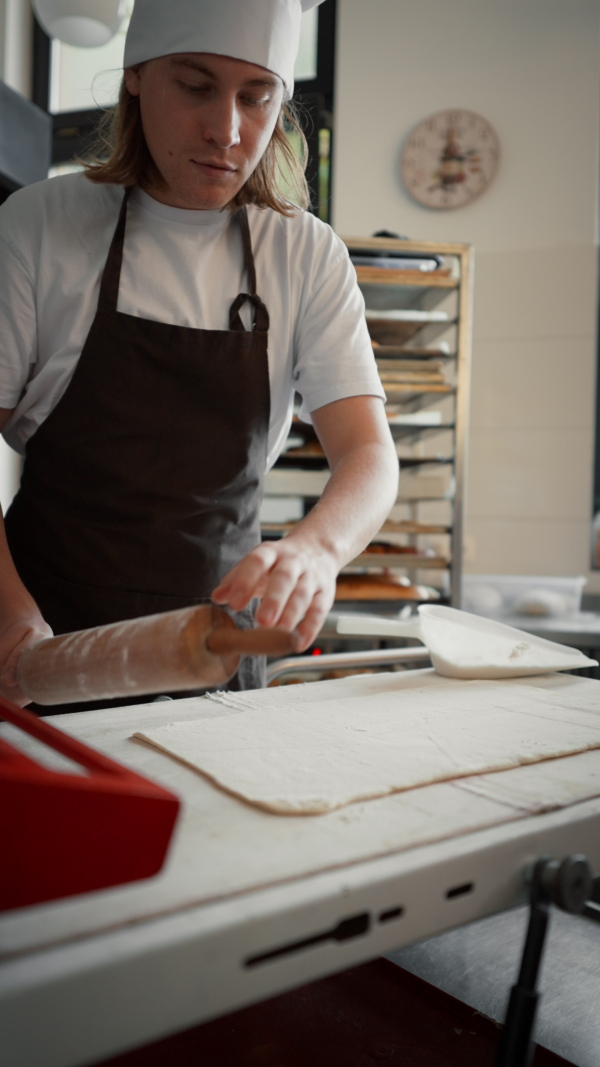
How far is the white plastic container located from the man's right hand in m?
2.11

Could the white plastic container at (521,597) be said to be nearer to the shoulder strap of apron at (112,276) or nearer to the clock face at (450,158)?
the clock face at (450,158)

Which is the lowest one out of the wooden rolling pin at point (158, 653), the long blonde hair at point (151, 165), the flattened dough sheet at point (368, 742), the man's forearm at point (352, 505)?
the flattened dough sheet at point (368, 742)

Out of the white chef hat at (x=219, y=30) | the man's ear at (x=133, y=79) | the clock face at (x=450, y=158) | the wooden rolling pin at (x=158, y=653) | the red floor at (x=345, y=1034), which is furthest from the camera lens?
the clock face at (x=450, y=158)

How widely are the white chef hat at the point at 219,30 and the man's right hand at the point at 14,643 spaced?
2.51ft

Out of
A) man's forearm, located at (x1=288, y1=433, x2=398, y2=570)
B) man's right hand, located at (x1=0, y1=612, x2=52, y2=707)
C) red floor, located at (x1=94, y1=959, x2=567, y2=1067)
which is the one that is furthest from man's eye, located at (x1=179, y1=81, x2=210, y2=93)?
red floor, located at (x1=94, y1=959, x2=567, y2=1067)

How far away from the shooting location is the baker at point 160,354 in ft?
3.94

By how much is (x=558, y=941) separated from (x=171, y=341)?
3.41 ft

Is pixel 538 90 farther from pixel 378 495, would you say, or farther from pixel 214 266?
pixel 378 495

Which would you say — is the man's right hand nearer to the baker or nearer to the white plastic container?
the baker

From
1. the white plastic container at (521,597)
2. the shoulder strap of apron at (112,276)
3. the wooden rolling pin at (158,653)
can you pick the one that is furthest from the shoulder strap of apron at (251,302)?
the white plastic container at (521,597)

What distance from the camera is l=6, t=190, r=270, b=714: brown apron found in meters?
1.23

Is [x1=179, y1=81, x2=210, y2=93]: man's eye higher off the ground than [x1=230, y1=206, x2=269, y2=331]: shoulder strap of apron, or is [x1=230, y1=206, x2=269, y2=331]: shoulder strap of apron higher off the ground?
[x1=179, y1=81, x2=210, y2=93]: man's eye

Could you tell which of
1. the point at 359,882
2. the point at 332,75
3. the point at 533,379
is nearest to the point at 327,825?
the point at 359,882

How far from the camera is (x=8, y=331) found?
3.94 ft
